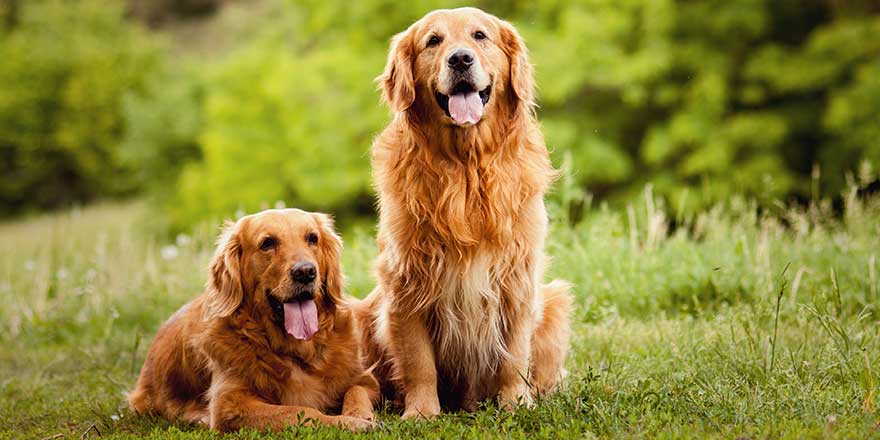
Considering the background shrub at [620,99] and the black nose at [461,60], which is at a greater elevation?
the black nose at [461,60]

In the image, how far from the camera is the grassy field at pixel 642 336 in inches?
150

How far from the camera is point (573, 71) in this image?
15562 millimetres

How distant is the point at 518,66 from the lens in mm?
4465

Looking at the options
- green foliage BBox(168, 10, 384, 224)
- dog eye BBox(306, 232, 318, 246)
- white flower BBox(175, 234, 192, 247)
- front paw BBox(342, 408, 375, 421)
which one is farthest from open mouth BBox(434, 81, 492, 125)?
A: green foliage BBox(168, 10, 384, 224)

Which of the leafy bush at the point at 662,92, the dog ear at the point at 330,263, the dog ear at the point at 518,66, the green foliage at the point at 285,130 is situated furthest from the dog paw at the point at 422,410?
the green foliage at the point at 285,130

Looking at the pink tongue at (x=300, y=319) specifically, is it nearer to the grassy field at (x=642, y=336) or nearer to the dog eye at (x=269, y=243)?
the dog eye at (x=269, y=243)

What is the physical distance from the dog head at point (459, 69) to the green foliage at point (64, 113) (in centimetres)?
3035

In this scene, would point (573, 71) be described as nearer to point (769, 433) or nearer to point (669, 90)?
point (669, 90)

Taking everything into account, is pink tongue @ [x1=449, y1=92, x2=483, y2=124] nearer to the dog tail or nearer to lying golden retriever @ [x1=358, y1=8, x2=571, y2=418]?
lying golden retriever @ [x1=358, y1=8, x2=571, y2=418]

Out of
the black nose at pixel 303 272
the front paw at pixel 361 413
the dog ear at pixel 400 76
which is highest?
the dog ear at pixel 400 76

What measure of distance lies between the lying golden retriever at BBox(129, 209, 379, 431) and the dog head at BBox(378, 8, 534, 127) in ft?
2.74

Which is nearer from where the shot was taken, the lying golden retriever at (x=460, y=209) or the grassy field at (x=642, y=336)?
the grassy field at (x=642, y=336)

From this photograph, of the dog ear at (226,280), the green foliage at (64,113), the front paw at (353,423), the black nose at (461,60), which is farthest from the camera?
the green foliage at (64,113)

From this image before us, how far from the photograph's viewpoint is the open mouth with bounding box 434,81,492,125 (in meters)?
4.21
